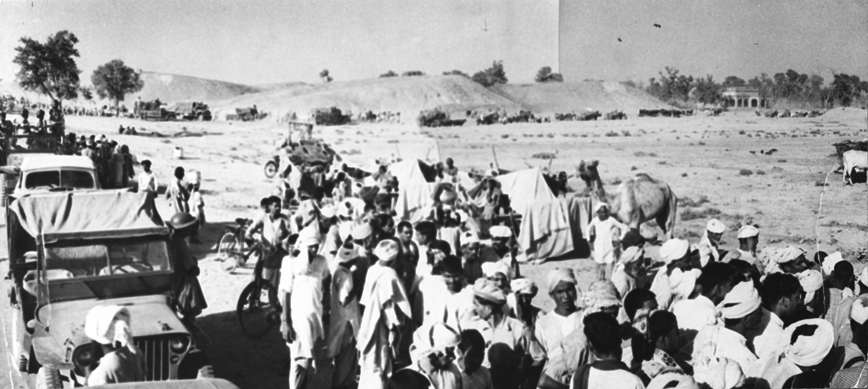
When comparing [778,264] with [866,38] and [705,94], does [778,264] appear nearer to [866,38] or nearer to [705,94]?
[866,38]

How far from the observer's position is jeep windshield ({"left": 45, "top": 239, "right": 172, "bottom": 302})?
682 cm

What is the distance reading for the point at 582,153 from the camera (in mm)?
36406

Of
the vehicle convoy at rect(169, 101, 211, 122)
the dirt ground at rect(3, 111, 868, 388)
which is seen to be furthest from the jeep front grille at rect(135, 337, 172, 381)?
the vehicle convoy at rect(169, 101, 211, 122)

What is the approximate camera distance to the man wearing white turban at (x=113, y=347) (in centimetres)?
461

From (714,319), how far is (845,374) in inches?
39.9

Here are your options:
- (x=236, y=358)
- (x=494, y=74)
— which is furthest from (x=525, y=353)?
(x=494, y=74)

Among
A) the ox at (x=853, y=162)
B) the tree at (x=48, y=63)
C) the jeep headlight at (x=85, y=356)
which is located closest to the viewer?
the jeep headlight at (x=85, y=356)

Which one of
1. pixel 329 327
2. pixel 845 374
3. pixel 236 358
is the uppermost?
pixel 845 374

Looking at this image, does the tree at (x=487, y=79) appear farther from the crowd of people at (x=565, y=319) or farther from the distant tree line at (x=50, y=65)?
the crowd of people at (x=565, y=319)

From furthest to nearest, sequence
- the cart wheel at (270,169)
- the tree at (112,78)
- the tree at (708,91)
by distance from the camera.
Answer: the tree at (112,78)
the tree at (708,91)
the cart wheel at (270,169)

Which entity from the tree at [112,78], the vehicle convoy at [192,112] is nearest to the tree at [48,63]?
the vehicle convoy at [192,112]

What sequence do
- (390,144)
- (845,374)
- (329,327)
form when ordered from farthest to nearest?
(390,144) < (329,327) < (845,374)

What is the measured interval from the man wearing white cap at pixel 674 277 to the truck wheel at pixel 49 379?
14.5ft

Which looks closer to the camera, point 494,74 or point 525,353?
point 525,353
